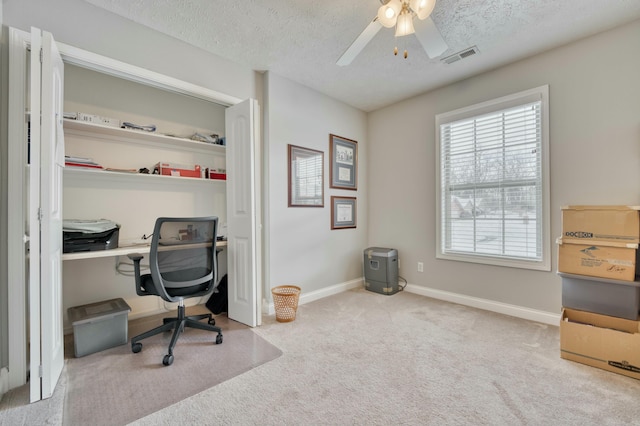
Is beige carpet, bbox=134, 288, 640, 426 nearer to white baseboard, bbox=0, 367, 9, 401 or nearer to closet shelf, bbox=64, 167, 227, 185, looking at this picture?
white baseboard, bbox=0, 367, 9, 401

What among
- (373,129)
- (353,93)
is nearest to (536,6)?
(353,93)

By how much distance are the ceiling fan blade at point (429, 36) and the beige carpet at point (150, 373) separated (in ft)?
7.99

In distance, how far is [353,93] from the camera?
3623mm

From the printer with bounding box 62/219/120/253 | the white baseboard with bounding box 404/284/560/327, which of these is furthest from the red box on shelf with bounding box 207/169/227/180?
the white baseboard with bounding box 404/284/560/327

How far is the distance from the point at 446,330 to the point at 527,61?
272 cm

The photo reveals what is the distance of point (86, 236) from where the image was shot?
214 cm

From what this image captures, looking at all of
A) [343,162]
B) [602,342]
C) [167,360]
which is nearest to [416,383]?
[602,342]

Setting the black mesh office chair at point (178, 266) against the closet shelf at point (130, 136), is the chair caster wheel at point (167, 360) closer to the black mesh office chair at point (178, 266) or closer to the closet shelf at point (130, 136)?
the black mesh office chair at point (178, 266)

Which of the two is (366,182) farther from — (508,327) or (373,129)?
(508,327)

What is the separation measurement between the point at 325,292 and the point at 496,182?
2326 mm

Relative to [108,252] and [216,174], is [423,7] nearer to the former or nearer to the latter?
[216,174]

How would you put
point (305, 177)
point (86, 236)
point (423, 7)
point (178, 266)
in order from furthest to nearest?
point (305, 177) → point (178, 266) → point (86, 236) → point (423, 7)

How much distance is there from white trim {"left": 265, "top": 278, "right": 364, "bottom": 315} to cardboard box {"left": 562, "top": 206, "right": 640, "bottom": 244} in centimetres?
244

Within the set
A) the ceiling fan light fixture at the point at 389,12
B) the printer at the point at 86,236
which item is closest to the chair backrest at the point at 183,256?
the printer at the point at 86,236
